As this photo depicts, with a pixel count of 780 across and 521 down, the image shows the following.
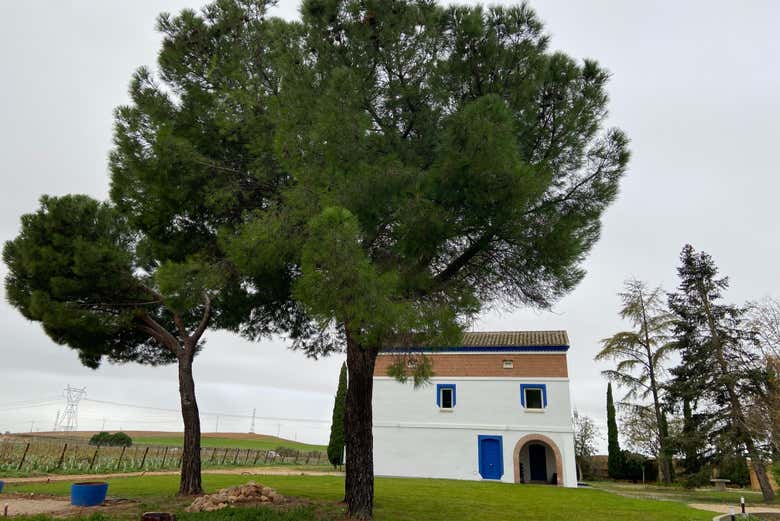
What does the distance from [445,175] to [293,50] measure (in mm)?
3497

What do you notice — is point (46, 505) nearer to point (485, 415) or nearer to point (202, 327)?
point (202, 327)

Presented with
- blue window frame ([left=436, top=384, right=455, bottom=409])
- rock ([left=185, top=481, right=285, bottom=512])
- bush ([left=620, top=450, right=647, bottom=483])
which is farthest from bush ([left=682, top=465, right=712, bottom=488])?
rock ([left=185, top=481, right=285, bottom=512])

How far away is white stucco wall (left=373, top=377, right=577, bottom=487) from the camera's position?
69.4 feet

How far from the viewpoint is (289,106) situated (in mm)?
7906

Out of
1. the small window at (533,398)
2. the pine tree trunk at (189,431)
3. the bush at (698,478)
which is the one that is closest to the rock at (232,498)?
the pine tree trunk at (189,431)

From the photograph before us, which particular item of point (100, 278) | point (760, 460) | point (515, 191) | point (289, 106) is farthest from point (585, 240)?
point (760, 460)

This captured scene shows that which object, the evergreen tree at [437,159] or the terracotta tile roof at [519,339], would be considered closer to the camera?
the evergreen tree at [437,159]

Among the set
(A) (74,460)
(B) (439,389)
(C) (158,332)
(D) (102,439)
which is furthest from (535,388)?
(D) (102,439)

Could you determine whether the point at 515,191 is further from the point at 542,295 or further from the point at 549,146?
the point at 542,295

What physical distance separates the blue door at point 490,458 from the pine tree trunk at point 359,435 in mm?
14380

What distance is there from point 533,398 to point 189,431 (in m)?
15.3

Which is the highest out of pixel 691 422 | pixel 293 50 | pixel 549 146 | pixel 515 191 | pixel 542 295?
pixel 293 50

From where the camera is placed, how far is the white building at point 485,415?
21.2 m

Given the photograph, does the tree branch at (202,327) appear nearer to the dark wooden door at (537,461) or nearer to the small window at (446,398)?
the small window at (446,398)
